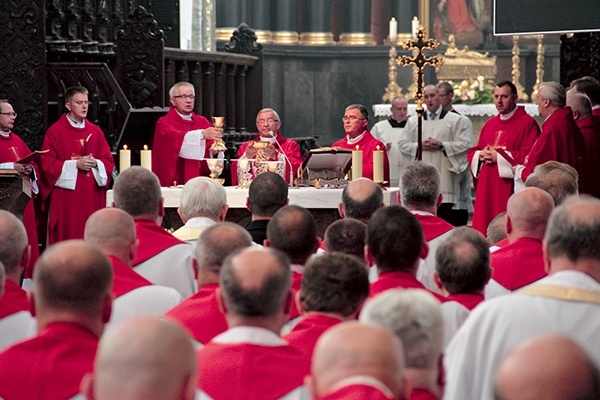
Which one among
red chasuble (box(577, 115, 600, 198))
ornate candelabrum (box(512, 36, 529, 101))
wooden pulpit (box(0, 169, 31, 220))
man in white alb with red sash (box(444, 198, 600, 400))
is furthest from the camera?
ornate candelabrum (box(512, 36, 529, 101))

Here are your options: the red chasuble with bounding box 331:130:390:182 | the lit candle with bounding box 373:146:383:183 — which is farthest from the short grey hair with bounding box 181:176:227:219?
the red chasuble with bounding box 331:130:390:182

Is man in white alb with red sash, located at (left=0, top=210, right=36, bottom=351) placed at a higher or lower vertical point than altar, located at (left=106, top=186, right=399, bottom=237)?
higher

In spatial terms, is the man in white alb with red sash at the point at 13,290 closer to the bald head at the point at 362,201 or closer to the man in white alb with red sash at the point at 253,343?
the man in white alb with red sash at the point at 253,343

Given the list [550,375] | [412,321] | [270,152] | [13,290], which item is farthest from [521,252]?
[270,152]

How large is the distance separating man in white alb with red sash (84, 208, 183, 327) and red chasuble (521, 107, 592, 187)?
18.1ft

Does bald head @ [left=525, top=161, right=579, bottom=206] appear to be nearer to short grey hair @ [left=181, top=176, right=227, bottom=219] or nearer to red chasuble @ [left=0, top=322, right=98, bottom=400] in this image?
short grey hair @ [left=181, top=176, right=227, bottom=219]

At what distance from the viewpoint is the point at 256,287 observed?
3525mm

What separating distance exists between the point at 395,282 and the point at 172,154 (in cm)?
684

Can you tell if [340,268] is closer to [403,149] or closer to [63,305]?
[63,305]

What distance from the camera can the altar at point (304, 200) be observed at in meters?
9.52

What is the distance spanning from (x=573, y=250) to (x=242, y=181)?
6.07m

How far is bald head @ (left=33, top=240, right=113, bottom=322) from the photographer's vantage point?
11.8 feet

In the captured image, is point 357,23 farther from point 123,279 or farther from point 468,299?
point 468,299

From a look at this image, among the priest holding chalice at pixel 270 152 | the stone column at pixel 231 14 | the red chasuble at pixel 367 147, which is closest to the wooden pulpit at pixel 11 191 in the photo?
the priest holding chalice at pixel 270 152
